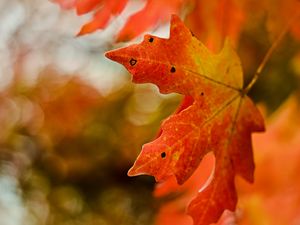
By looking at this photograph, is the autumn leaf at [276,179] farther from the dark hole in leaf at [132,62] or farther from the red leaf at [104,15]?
the dark hole in leaf at [132,62]

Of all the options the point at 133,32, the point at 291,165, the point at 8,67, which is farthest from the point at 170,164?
the point at 8,67

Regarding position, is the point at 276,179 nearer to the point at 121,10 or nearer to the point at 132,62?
the point at 121,10

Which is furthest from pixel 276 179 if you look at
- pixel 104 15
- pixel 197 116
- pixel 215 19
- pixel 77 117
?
pixel 77 117

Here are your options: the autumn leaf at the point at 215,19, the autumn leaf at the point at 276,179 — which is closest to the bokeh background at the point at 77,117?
the autumn leaf at the point at 276,179

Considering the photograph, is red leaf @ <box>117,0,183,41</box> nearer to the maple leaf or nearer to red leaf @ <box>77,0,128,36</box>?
red leaf @ <box>77,0,128,36</box>

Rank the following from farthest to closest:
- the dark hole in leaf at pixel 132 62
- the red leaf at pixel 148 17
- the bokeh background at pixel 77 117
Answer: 1. the bokeh background at pixel 77 117
2. the red leaf at pixel 148 17
3. the dark hole in leaf at pixel 132 62

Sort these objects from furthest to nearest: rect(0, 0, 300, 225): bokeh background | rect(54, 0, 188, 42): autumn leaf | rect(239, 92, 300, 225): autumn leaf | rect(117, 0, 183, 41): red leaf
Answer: rect(0, 0, 300, 225): bokeh background
rect(239, 92, 300, 225): autumn leaf
rect(117, 0, 183, 41): red leaf
rect(54, 0, 188, 42): autumn leaf

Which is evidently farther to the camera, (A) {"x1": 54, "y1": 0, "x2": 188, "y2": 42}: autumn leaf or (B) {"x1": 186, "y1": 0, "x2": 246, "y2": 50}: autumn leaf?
(B) {"x1": 186, "y1": 0, "x2": 246, "y2": 50}: autumn leaf

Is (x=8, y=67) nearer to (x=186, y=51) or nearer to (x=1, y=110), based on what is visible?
(x=1, y=110)

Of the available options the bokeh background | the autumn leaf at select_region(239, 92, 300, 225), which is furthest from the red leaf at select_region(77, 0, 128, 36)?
the bokeh background
